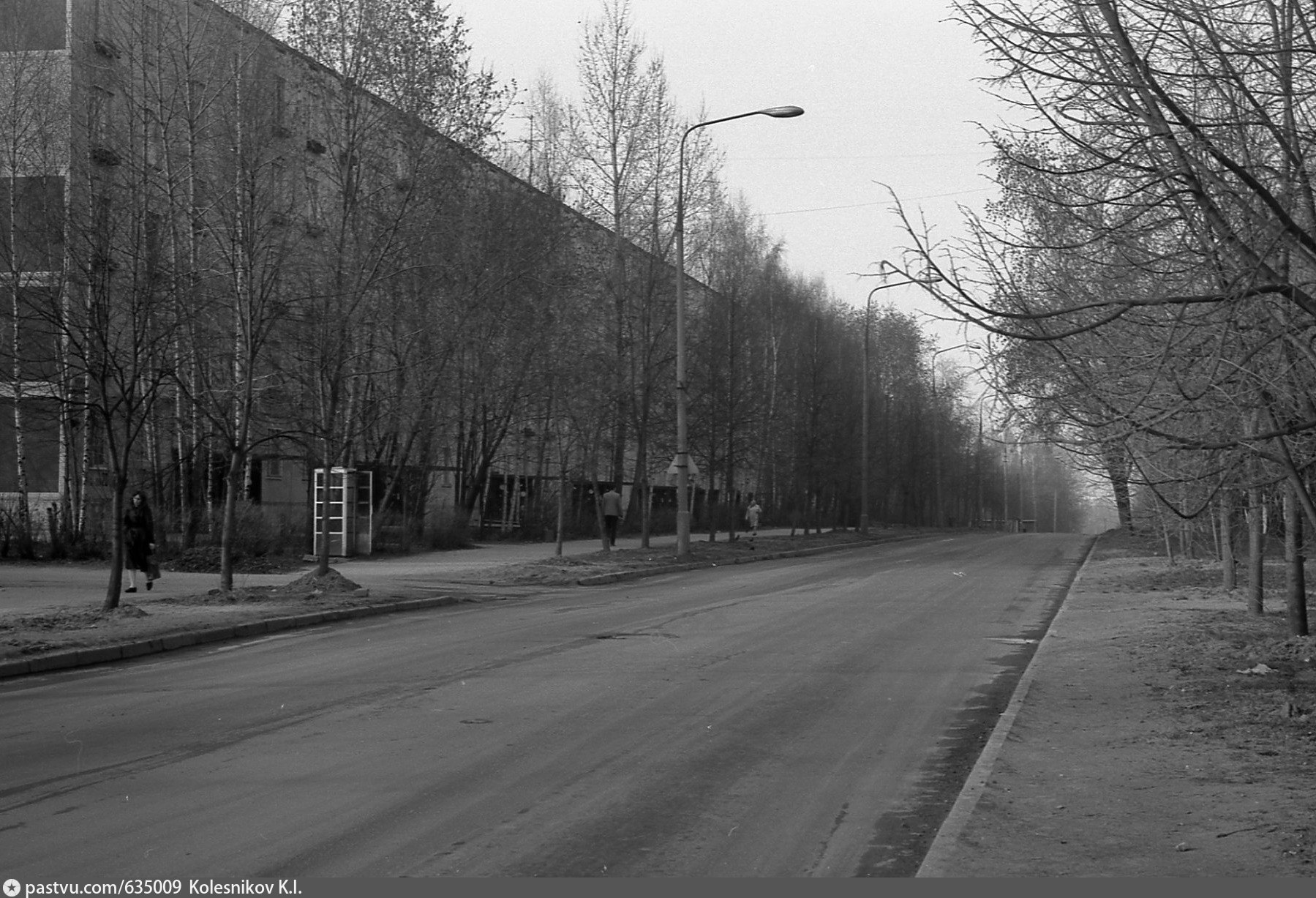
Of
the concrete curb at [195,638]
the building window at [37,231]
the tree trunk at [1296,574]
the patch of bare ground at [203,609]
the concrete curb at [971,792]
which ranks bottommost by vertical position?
the concrete curb at [971,792]

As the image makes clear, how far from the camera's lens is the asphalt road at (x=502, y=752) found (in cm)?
598

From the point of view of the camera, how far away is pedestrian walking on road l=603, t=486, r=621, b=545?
113ft

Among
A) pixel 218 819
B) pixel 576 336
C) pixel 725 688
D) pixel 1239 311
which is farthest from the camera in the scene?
pixel 576 336

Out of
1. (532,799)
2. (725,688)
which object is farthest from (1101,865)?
(725,688)

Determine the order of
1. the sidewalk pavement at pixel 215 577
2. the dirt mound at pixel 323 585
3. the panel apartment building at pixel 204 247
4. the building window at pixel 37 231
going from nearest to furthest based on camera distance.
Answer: the panel apartment building at pixel 204 247, the building window at pixel 37 231, the sidewalk pavement at pixel 215 577, the dirt mound at pixel 323 585

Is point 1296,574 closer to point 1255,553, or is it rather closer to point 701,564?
point 1255,553

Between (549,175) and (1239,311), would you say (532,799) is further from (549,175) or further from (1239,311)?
(549,175)

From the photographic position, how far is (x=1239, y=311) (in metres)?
7.91

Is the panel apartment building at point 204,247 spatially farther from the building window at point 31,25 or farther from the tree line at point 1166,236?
the tree line at point 1166,236

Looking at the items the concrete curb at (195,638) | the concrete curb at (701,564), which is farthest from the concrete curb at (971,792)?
the concrete curb at (701,564)

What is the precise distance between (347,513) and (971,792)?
25794 mm

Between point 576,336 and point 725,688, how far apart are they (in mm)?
23826

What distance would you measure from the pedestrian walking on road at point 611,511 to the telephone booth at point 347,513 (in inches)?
234

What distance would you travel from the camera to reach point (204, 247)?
25.0 metres
